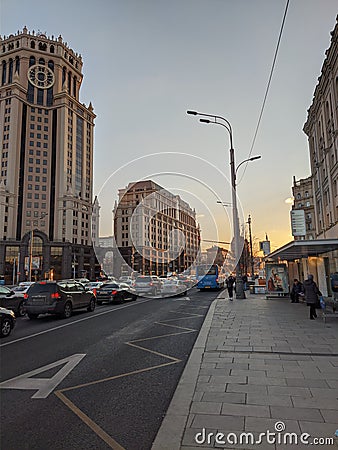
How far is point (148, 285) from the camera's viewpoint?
26.9m

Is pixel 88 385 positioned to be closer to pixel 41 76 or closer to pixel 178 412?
pixel 178 412

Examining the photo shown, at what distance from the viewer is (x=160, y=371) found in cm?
622

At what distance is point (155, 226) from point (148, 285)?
8332 mm

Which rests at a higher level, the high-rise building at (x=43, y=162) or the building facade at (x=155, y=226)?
the high-rise building at (x=43, y=162)

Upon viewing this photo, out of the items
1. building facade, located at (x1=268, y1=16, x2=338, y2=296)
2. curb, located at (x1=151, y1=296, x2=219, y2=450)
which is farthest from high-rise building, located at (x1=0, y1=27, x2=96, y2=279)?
curb, located at (x1=151, y1=296, x2=219, y2=450)

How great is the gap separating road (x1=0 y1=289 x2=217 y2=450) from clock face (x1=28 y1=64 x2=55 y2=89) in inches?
3757

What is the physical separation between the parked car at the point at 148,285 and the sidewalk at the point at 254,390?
17.4 meters

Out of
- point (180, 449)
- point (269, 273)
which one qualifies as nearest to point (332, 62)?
point (269, 273)

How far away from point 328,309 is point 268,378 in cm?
1018

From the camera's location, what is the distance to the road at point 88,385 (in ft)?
12.2

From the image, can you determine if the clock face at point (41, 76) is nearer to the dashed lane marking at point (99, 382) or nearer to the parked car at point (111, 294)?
the parked car at point (111, 294)

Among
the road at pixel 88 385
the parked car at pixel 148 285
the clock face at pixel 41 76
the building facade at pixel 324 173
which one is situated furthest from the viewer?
the clock face at pixel 41 76

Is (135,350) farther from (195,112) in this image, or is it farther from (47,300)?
(195,112)

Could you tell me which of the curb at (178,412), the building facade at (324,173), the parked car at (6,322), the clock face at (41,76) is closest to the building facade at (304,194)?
the building facade at (324,173)
